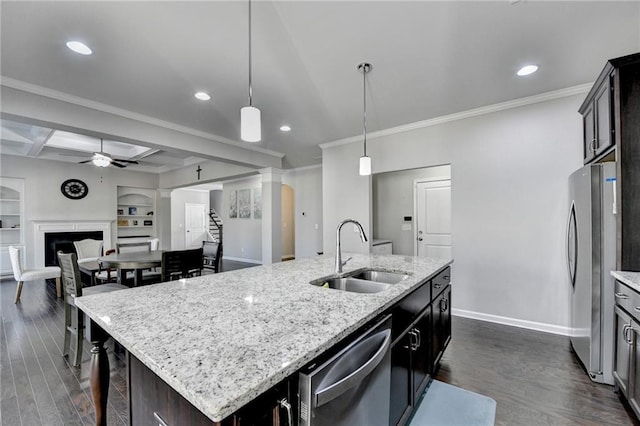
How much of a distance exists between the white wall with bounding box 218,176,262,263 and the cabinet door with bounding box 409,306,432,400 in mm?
6553

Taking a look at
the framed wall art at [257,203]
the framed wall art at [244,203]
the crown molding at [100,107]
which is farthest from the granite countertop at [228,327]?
the framed wall art at [244,203]

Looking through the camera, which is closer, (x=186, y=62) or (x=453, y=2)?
(x=453, y=2)

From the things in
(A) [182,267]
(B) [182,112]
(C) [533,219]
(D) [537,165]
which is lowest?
(A) [182,267]

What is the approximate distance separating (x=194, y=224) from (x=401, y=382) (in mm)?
10336

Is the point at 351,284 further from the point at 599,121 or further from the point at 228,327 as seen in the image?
the point at 599,121

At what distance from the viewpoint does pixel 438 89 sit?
305cm

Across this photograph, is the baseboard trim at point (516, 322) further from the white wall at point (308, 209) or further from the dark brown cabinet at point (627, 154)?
the white wall at point (308, 209)

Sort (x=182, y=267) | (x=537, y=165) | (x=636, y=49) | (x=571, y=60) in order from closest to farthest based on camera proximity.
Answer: (x=636, y=49) → (x=571, y=60) → (x=537, y=165) → (x=182, y=267)

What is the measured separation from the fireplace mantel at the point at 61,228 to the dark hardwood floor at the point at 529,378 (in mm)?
8396

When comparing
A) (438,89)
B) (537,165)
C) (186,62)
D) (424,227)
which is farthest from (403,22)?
(424,227)

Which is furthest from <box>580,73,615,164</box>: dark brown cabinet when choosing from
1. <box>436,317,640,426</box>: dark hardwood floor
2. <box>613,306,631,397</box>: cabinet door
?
<box>436,317,640,426</box>: dark hardwood floor

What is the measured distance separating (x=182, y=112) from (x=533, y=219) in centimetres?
445

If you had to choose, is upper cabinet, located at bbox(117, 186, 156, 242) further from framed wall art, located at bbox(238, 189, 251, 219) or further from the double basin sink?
the double basin sink

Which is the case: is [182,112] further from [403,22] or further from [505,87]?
[505,87]
